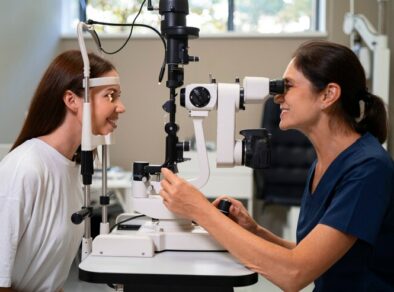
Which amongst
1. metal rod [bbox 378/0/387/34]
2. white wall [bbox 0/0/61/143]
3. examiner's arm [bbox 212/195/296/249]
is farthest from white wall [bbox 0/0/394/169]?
examiner's arm [bbox 212/195/296/249]

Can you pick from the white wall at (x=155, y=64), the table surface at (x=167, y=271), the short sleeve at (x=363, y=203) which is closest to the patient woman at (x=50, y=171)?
the table surface at (x=167, y=271)

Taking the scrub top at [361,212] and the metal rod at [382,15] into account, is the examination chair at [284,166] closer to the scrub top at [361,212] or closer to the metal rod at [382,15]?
the metal rod at [382,15]

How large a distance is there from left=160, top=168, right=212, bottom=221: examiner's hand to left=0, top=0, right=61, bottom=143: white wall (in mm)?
2209

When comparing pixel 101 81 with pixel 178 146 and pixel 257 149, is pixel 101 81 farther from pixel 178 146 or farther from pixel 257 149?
pixel 257 149

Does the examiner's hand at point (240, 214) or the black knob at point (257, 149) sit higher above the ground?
the black knob at point (257, 149)

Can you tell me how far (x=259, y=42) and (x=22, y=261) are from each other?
9.78 feet

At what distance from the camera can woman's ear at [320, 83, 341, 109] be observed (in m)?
1.20

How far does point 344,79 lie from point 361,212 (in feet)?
1.12

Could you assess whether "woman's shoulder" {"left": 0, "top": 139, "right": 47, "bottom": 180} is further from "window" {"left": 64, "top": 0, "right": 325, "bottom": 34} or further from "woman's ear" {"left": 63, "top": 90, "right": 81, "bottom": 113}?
"window" {"left": 64, "top": 0, "right": 325, "bottom": 34}

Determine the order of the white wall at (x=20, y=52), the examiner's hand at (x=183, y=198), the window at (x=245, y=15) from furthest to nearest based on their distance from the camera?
the window at (x=245, y=15)
the white wall at (x=20, y=52)
the examiner's hand at (x=183, y=198)

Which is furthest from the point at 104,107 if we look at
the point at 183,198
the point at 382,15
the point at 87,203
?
the point at 382,15

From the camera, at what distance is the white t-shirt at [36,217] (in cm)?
117

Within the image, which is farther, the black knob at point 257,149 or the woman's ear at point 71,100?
the woman's ear at point 71,100

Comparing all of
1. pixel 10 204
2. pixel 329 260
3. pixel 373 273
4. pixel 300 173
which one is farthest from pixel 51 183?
pixel 300 173
